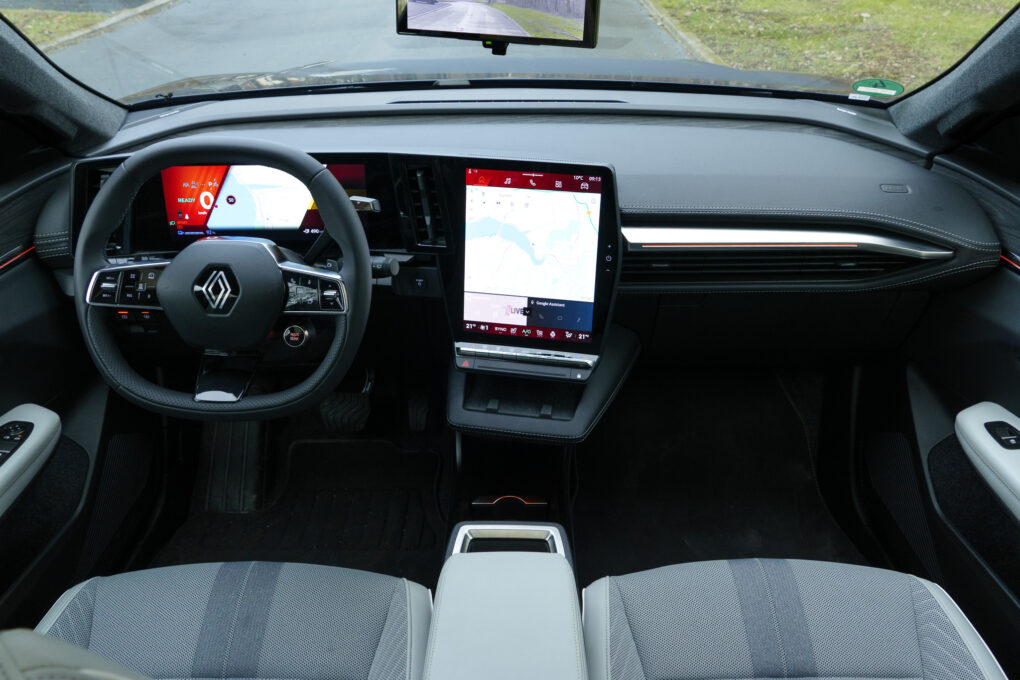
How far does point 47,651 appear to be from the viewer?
546 mm

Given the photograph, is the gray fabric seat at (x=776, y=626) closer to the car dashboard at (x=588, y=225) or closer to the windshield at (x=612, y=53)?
the car dashboard at (x=588, y=225)

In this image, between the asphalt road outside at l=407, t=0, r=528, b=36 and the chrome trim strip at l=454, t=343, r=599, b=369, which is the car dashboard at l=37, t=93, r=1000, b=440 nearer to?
the chrome trim strip at l=454, t=343, r=599, b=369

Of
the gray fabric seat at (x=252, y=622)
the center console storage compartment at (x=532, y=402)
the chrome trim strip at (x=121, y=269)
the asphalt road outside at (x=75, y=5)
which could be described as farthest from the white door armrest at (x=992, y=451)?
the asphalt road outside at (x=75, y=5)

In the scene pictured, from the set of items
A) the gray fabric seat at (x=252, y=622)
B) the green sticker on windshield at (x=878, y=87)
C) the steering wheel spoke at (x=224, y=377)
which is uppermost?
the green sticker on windshield at (x=878, y=87)

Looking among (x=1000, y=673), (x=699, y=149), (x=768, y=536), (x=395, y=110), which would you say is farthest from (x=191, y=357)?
(x=1000, y=673)

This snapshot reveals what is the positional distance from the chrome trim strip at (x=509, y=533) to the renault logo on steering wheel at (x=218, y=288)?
0.70 meters

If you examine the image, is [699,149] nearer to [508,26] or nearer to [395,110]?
[508,26]

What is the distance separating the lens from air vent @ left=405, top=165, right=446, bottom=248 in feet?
5.45

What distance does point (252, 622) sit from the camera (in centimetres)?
131

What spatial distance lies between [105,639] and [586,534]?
1435 millimetres

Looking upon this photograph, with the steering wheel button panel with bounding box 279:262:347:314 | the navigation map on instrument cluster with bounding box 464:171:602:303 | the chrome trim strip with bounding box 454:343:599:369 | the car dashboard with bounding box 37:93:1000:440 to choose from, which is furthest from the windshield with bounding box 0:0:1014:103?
the steering wheel button panel with bounding box 279:262:347:314

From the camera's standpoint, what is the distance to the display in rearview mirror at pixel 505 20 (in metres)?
1.77

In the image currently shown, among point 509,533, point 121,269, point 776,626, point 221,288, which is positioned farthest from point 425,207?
point 776,626

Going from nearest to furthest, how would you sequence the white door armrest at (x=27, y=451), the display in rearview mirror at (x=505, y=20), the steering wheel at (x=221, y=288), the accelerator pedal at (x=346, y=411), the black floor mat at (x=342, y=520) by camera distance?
1. the steering wheel at (x=221, y=288)
2. the white door armrest at (x=27, y=451)
3. the display in rearview mirror at (x=505, y=20)
4. the black floor mat at (x=342, y=520)
5. the accelerator pedal at (x=346, y=411)
